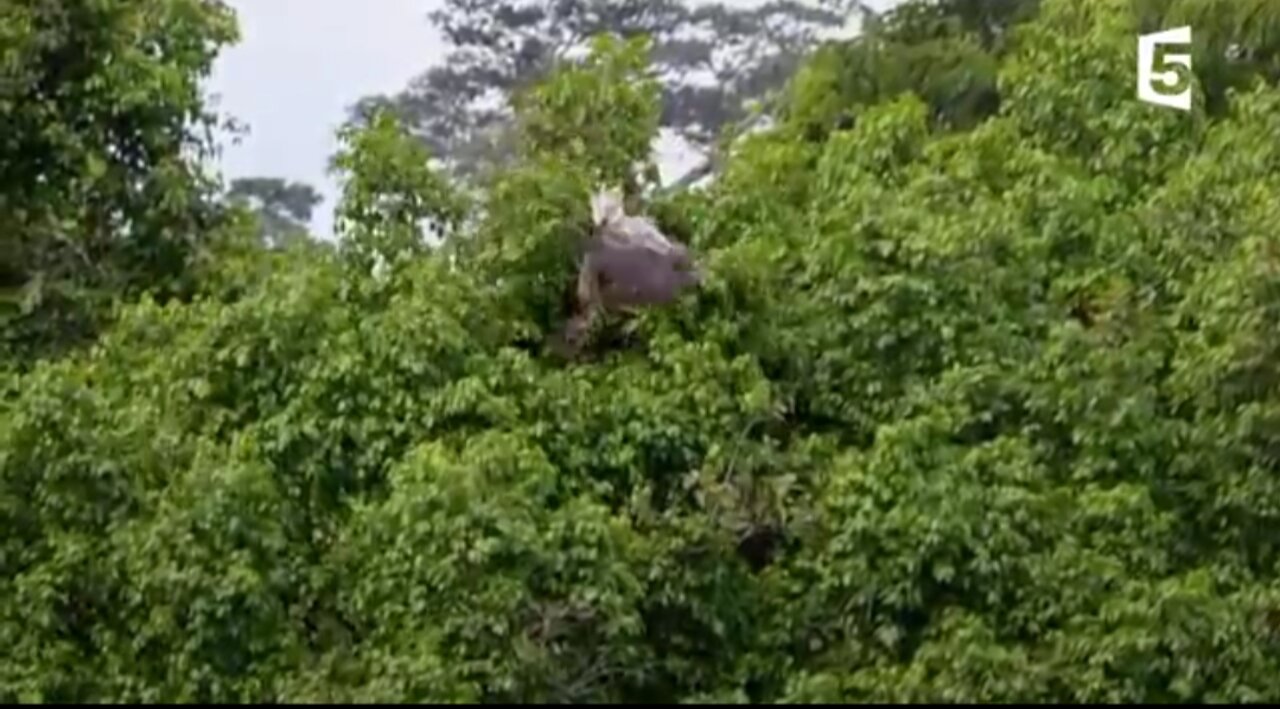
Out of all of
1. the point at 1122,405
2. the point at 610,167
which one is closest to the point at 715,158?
the point at 610,167

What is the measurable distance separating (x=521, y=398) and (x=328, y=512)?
0.61m

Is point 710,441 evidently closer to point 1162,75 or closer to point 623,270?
point 623,270

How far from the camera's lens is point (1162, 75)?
6.99m

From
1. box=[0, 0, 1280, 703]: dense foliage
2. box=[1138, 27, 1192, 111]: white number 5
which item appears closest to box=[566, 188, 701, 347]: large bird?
box=[0, 0, 1280, 703]: dense foliage

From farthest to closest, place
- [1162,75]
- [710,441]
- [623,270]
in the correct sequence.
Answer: [1162,75] → [623,270] → [710,441]

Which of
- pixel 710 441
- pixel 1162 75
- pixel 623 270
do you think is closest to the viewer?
pixel 710 441

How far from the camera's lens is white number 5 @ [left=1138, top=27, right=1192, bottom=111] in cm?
684

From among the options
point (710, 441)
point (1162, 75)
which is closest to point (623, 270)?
point (710, 441)

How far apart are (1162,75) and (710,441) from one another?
238cm

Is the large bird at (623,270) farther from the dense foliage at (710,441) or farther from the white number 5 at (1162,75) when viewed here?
the white number 5 at (1162,75)

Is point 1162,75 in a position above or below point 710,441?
above

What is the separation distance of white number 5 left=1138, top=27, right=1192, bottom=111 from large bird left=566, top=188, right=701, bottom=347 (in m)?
1.71

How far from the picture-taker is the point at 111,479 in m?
5.29

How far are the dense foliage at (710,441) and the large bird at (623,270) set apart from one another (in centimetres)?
7
